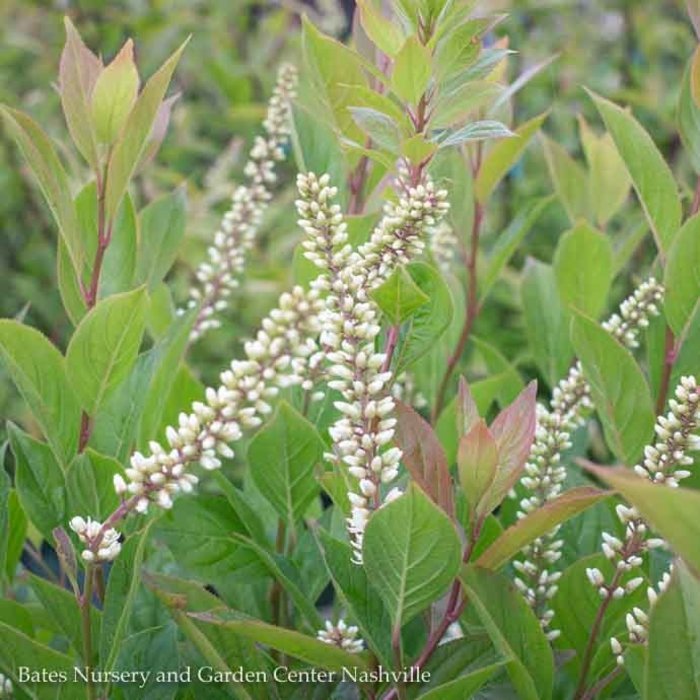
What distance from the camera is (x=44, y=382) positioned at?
1.04 metres

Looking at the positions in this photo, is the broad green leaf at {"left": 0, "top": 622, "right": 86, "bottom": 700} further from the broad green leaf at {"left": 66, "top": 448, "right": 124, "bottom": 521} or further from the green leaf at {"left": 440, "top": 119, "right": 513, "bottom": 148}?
the green leaf at {"left": 440, "top": 119, "right": 513, "bottom": 148}

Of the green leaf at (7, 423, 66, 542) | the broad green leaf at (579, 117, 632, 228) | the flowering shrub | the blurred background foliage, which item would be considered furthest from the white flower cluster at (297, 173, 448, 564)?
the blurred background foliage

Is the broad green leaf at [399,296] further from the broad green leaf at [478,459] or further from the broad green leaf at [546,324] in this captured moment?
the broad green leaf at [546,324]

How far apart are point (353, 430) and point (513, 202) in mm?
2436

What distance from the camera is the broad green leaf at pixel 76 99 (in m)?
1.07

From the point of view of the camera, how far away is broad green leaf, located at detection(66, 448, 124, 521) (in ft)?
3.34

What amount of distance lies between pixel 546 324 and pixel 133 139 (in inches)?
26.0

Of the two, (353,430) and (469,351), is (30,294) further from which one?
(353,430)

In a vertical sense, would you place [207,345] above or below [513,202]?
below

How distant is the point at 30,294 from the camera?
3006mm

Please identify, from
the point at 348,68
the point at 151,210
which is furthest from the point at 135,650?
the point at 348,68

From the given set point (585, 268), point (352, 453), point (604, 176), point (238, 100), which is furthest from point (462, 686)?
point (238, 100)

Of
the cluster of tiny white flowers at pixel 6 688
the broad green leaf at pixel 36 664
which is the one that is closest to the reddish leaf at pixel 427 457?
the broad green leaf at pixel 36 664

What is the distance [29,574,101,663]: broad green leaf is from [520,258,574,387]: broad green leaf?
69 centimetres
